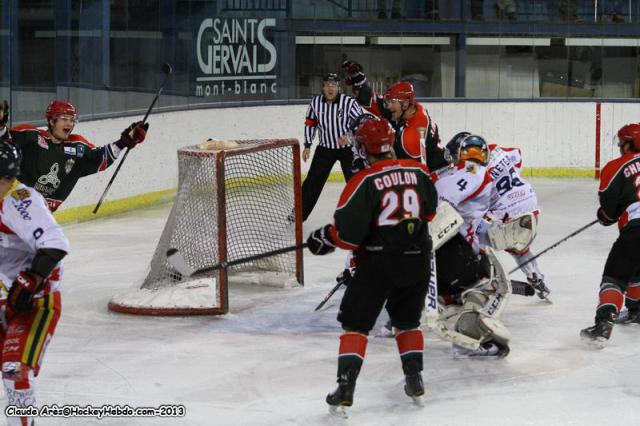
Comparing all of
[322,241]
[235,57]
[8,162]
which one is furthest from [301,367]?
[235,57]

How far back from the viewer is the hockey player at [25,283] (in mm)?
3949

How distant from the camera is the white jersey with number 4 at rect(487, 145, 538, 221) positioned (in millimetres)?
6570

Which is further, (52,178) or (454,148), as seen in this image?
(52,178)

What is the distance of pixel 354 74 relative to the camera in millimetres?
8641

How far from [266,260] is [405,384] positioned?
2.70 meters

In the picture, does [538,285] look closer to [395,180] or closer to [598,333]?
[598,333]

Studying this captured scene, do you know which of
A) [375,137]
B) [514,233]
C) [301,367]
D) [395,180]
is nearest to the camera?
[395,180]

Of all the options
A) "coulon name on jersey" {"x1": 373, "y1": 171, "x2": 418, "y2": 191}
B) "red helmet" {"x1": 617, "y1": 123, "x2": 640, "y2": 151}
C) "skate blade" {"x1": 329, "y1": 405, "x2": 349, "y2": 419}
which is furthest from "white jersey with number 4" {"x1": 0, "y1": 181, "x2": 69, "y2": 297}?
"red helmet" {"x1": 617, "y1": 123, "x2": 640, "y2": 151}

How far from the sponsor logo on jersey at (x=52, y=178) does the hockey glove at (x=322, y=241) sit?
7.26 ft

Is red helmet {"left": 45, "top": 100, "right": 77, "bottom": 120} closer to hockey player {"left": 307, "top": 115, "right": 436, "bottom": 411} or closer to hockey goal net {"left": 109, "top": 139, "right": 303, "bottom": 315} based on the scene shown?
hockey goal net {"left": 109, "top": 139, "right": 303, "bottom": 315}

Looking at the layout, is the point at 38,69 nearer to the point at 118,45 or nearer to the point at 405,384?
the point at 118,45

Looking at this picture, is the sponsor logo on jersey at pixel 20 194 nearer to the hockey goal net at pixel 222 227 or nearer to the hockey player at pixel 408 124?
the hockey goal net at pixel 222 227

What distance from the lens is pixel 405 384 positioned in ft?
16.2

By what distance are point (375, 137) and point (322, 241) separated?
45 cm
